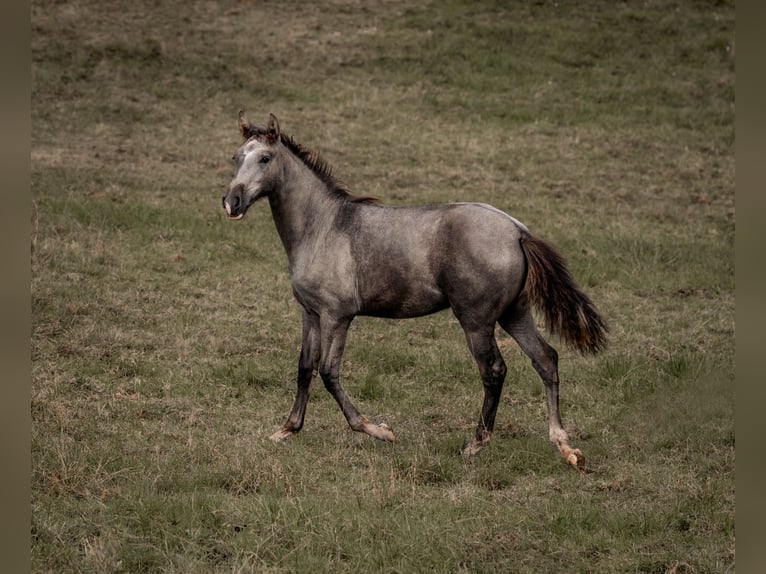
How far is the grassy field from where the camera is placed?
5.86 m

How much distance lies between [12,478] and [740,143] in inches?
55.5

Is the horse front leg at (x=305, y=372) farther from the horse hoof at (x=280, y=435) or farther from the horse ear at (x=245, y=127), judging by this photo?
the horse ear at (x=245, y=127)

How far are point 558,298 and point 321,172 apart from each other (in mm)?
2538

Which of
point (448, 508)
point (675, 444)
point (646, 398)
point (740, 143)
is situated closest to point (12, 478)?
point (740, 143)

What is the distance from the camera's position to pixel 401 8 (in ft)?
86.3

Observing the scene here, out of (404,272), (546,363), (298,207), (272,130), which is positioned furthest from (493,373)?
(272,130)

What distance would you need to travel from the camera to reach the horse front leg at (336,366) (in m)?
7.69

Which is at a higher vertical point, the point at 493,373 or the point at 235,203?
the point at 235,203

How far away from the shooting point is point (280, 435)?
25.6ft

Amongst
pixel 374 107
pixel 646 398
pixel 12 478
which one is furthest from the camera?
pixel 374 107

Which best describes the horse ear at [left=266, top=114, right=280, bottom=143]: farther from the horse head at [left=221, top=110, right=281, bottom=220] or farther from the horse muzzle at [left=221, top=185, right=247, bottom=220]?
the horse muzzle at [left=221, top=185, right=247, bottom=220]

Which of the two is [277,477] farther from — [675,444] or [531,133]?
[531,133]

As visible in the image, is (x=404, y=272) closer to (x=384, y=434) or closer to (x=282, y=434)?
(x=384, y=434)

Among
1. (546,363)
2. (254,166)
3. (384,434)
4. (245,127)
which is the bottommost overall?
(384,434)
